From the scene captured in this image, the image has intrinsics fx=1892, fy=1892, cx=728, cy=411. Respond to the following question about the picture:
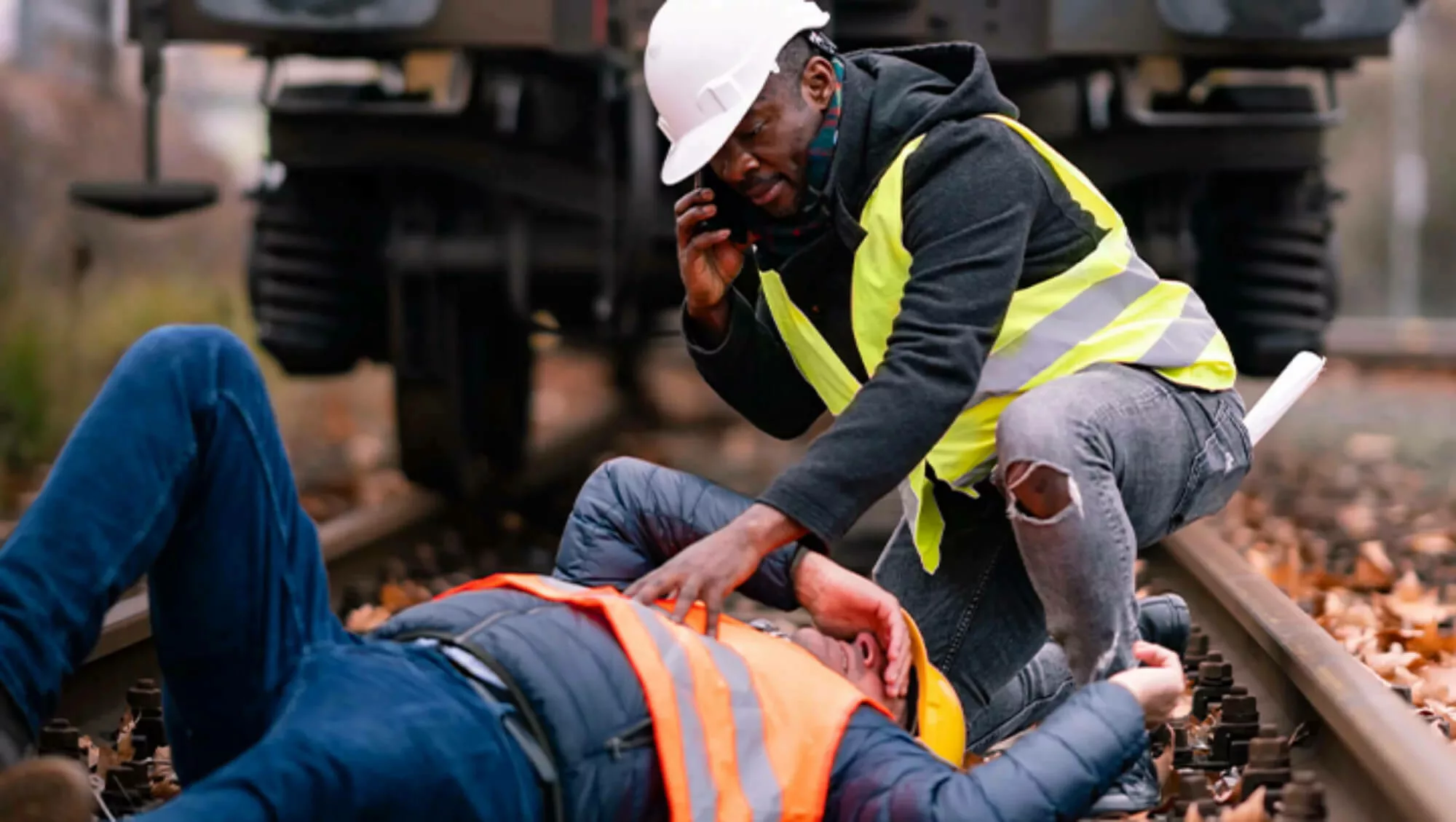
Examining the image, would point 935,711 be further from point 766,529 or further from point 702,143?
point 702,143

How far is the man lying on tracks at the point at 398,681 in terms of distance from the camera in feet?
7.30

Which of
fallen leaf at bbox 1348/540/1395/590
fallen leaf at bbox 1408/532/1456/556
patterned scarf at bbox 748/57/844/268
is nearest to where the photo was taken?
patterned scarf at bbox 748/57/844/268

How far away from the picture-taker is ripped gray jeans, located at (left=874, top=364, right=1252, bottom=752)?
3.00 meters

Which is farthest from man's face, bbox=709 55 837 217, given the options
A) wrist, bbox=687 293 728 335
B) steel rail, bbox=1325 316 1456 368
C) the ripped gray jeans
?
steel rail, bbox=1325 316 1456 368

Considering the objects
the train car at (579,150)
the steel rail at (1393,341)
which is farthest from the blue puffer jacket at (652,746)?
the steel rail at (1393,341)

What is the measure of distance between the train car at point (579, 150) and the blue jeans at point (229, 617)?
12.1 ft

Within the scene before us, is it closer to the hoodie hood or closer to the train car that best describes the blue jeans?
the hoodie hood

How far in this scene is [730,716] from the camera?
8.02 feet

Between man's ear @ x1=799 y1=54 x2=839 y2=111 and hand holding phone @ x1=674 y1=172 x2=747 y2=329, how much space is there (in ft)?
0.82

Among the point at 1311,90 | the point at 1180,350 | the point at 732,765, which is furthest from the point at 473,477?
the point at 732,765

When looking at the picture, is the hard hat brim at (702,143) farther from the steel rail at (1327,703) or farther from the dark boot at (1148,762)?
the steel rail at (1327,703)

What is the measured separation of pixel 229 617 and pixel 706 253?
3.99 feet

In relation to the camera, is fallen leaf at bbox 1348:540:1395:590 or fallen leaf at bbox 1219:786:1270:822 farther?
fallen leaf at bbox 1348:540:1395:590

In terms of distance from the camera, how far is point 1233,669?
4.23m
